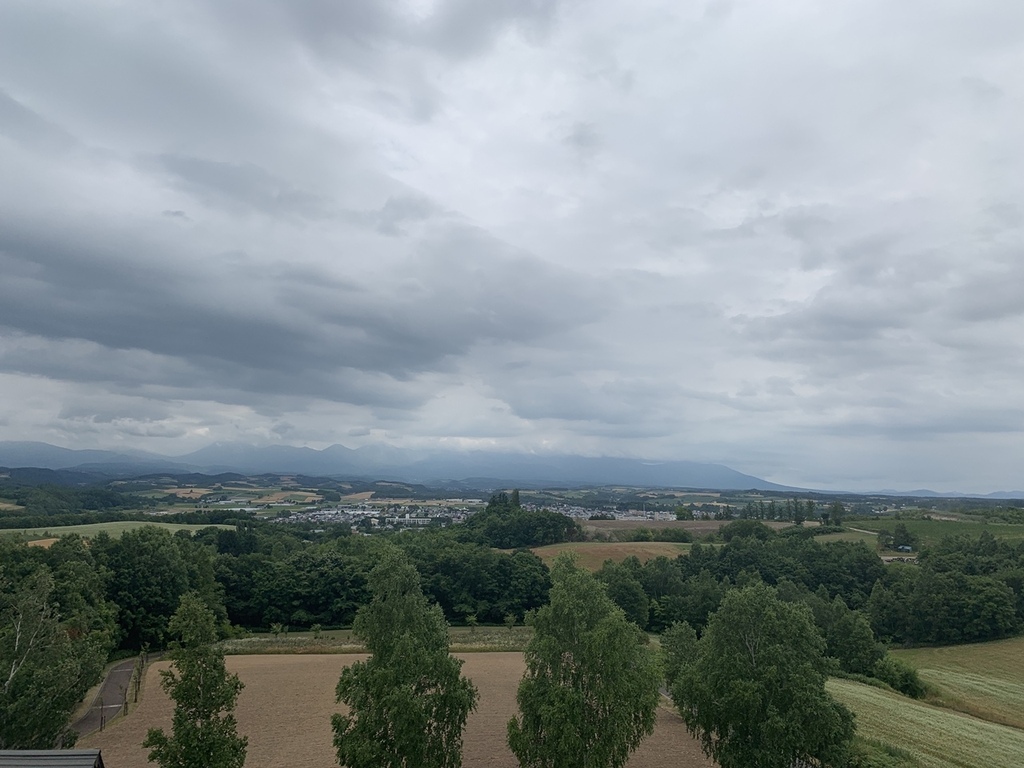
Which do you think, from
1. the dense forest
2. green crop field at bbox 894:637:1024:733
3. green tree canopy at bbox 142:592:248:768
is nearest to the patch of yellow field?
the dense forest

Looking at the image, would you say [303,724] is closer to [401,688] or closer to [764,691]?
[401,688]

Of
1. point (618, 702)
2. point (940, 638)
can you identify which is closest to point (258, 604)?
point (618, 702)

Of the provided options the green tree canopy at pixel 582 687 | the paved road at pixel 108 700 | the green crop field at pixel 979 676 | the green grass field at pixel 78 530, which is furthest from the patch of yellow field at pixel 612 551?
the green tree canopy at pixel 582 687

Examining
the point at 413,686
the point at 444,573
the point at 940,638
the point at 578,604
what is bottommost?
the point at 940,638

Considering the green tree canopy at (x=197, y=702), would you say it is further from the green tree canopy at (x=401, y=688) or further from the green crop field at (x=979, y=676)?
the green crop field at (x=979, y=676)

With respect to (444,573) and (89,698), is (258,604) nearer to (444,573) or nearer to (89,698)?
(444,573)

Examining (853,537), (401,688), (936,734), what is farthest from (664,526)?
(401,688)

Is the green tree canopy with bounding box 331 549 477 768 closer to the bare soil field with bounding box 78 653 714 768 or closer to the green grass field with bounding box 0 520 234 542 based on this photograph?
the bare soil field with bounding box 78 653 714 768
